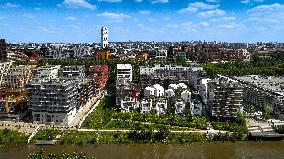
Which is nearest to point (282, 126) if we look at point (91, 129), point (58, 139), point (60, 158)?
point (91, 129)

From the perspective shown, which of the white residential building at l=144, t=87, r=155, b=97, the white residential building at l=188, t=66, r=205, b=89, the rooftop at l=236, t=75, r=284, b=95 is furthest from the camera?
the white residential building at l=188, t=66, r=205, b=89

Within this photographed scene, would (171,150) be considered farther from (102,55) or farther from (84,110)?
(102,55)

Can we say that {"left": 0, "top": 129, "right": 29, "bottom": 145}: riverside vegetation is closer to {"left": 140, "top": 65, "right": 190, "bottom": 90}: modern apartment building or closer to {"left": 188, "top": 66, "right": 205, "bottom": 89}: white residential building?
{"left": 140, "top": 65, "right": 190, "bottom": 90}: modern apartment building

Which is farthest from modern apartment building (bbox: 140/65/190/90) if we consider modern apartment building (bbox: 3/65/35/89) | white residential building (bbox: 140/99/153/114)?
modern apartment building (bbox: 3/65/35/89)

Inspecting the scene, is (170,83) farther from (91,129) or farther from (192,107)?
(91,129)

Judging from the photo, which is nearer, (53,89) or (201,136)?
(201,136)

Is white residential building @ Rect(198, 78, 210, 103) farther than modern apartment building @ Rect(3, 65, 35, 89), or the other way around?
modern apartment building @ Rect(3, 65, 35, 89)
